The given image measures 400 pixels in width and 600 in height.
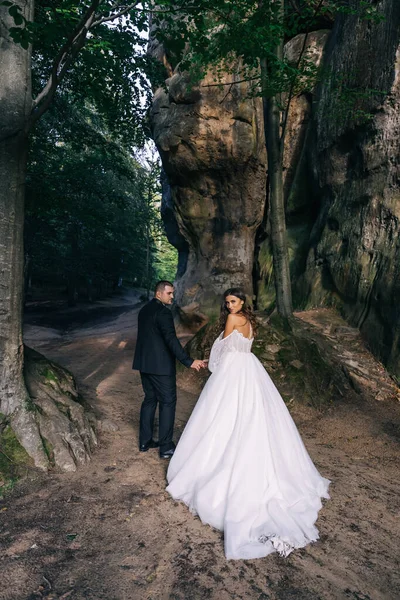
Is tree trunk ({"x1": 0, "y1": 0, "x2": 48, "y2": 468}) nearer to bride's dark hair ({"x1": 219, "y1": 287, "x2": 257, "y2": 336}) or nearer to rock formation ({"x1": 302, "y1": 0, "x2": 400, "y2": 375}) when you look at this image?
bride's dark hair ({"x1": 219, "y1": 287, "x2": 257, "y2": 336})

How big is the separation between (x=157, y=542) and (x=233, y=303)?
245 centimetres

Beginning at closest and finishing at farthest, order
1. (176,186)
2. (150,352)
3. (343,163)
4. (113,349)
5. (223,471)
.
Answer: (223,471), (150,352), (343,163), (113,349), (176,186)

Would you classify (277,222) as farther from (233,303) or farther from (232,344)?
(232,344)

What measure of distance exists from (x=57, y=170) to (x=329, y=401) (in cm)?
1262

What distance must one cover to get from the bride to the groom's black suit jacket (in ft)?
2.82

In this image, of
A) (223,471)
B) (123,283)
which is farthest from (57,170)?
(123,283)

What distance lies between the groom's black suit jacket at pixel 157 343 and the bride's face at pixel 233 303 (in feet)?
3.42

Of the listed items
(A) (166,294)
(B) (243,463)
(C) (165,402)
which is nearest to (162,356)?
(C) (165,402)

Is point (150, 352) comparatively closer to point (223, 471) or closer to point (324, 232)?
point (223, 471)

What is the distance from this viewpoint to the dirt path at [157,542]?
2.85m

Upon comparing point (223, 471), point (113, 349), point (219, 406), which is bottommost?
point (113, 349)

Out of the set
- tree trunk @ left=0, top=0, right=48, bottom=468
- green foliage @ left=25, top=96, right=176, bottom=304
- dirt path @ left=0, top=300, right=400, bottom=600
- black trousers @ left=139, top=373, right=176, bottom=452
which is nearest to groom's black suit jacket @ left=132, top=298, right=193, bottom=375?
black trousers @ left=139, top=373, right=176, bottom=452

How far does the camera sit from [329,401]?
7.99 m

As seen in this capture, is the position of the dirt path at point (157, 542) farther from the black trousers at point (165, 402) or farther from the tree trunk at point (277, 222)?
the tree trunk at point (277, 222)
